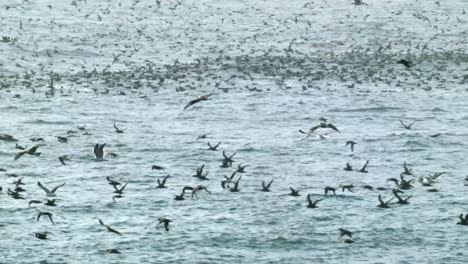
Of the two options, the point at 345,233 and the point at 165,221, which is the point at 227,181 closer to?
the point at 165,221

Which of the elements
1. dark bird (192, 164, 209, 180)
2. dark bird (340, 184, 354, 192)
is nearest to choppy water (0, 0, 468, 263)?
dark bird (340, 184, 354, 192)

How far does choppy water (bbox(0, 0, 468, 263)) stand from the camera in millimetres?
51688

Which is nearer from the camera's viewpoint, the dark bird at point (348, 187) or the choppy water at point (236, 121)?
the choppy water at point (236, 121)

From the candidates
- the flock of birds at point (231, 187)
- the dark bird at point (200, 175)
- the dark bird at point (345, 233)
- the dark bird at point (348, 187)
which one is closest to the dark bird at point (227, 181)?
the flock of birds at point (231, 187)

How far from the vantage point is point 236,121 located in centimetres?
7750

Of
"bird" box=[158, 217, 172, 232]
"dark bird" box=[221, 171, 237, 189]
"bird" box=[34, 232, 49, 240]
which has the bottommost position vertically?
"bird" box=[34, 232, 49, 240]

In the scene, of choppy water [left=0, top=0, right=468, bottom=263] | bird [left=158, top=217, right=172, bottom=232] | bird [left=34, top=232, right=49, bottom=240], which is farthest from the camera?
choppy water [left=0, top=0, right=468, bottom=263]

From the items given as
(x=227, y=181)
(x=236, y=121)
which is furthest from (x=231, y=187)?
(x=236, y=121)

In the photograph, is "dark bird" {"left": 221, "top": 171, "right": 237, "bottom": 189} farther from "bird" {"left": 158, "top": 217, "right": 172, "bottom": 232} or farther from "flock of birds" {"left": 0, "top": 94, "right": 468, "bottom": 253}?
"bird" {"left": 158, "top": 217, "right": 172, "bottom": 232}

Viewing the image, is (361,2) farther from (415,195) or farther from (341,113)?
(415,195)

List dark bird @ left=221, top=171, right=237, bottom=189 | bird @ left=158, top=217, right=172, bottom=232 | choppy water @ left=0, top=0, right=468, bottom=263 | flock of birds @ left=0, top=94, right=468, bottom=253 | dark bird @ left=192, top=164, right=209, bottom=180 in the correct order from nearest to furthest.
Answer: bird @ left=158, top=217, right=172, bottom=232 < choppy water @ left=0, top=0, right=468, bottom=263 < flock of birds @ left=0, top=94, right=468, bottom=253 < dark bird @ left=221, top=171, right=237, bottom=189 < dark bird @ left=192, top=164, right=209, bottom=180

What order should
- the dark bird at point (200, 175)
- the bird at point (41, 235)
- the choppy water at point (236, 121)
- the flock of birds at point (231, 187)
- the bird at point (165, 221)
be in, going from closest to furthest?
the bird at point (165, 221) → the bird at point (41, 235) → the choppy water at point (236, 121) → the flock of birds at point (231, 187) → the dark bird at point (200, 175)

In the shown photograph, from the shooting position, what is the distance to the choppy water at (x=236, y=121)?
51.7m

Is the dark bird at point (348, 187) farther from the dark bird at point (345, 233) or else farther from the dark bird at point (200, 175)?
the dark bird at point (200, 175)
